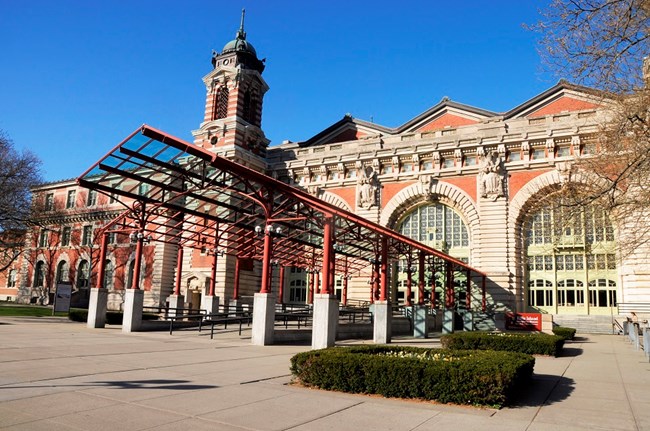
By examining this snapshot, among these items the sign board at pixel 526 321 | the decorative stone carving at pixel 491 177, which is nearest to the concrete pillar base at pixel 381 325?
the sign board at pixel 526 321

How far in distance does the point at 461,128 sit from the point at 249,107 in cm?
2002

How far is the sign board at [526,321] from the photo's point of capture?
2886cm

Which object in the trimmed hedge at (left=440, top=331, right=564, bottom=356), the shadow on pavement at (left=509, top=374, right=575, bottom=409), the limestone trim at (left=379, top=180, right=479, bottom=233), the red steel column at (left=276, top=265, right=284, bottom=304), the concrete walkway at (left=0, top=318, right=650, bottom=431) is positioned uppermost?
the limestone trim at (left=379, top=180, right=479, bottom=233)

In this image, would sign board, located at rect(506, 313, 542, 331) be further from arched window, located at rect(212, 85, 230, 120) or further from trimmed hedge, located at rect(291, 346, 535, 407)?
arched window, located at rect(212, 85, 230, 120)

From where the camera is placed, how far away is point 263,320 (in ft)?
62.7

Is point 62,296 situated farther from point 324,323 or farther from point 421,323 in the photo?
point 421,323

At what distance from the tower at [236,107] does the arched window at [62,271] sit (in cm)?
2154

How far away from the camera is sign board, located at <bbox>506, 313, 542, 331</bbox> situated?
28859 mm

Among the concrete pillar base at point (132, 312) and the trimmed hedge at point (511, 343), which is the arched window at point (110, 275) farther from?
the trimmed hedge at point (511, 343)

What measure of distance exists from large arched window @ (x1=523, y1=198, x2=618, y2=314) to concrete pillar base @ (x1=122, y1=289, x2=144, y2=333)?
2606 centimetres

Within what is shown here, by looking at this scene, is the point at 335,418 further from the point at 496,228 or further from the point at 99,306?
the point at 496,228

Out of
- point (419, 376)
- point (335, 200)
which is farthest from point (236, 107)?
point (419, 376)

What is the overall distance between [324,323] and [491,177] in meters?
24.3

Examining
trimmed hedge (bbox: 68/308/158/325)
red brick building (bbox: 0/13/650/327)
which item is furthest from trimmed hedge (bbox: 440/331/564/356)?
trimmed hedge (bbox: 68/308/158/325)
